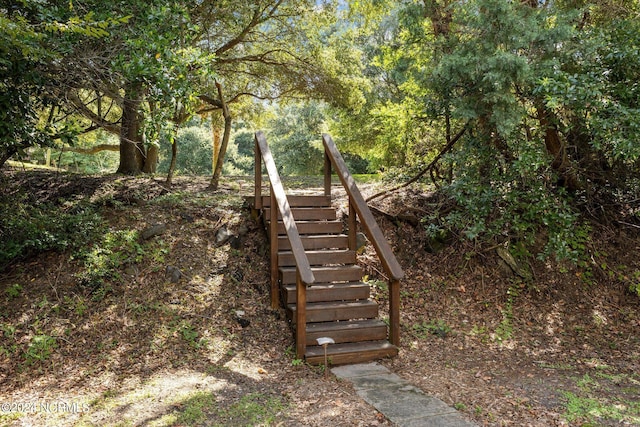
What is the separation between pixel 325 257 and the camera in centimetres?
563

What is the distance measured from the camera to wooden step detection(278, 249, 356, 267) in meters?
5.59

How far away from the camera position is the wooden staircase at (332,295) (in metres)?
4.71

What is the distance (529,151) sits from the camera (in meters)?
5.85

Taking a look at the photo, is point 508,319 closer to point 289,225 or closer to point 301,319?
point 301,319

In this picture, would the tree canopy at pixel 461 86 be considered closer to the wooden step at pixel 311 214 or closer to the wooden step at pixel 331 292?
the wooden step at pixel 311 214

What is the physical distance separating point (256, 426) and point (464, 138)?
5.14m

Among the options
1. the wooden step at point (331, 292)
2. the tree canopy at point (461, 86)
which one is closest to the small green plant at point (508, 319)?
the tree canopy at point (461, 86)

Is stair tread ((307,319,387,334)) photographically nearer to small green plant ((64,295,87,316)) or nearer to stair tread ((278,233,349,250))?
stair tread ((278,233,349,250))

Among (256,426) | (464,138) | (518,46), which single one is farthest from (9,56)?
(464,138)

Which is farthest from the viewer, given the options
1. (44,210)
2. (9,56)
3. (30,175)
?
(30,175)

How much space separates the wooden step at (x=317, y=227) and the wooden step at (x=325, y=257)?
39cm

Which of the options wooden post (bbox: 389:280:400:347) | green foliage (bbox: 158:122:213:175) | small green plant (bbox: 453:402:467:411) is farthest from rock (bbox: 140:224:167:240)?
green foliage (bbox: 158:122:213:175)

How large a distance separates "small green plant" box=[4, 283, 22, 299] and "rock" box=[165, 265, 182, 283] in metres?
1.61

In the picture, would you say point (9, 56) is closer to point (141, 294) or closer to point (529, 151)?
point (141, 294)
